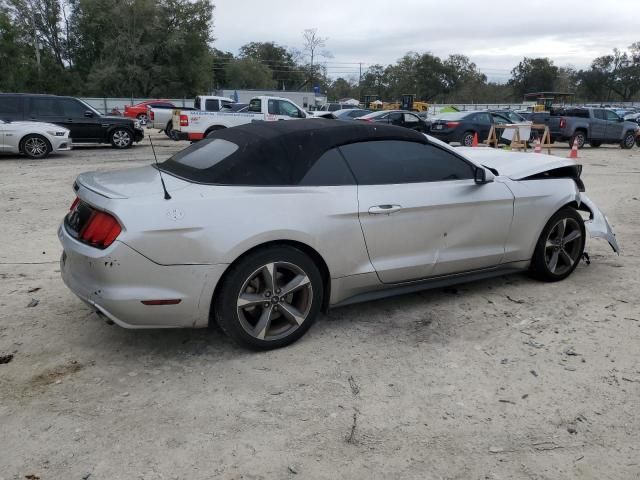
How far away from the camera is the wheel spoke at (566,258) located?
5.00 m

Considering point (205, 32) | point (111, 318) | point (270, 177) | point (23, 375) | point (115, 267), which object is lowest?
point (23, 375)

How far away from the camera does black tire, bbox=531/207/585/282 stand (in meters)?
4.84

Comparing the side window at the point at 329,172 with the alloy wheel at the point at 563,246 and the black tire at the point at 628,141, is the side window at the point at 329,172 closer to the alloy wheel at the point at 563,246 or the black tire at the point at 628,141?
the alloy wheel at the point at 563,246

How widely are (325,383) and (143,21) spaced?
55.1 meters

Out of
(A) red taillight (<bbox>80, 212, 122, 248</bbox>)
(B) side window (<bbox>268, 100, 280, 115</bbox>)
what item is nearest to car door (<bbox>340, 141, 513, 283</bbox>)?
(A) red taillight (<bbox>80, 212, 122, 248</bbox>)

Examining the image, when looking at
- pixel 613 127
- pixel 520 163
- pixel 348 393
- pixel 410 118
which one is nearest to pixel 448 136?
pixel 410 118

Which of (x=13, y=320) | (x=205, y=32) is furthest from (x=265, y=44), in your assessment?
(x=13, y=320)

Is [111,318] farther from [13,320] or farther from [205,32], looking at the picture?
[205,32]

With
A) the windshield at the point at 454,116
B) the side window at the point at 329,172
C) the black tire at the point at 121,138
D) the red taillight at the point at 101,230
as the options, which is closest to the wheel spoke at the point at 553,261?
the side window at the point at 329,172

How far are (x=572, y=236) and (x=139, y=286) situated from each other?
381cm

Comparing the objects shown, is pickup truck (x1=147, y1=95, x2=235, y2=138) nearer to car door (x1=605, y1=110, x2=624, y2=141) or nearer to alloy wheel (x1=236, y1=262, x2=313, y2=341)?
car door (x1=605, y1=110, x2=624, y2=141)

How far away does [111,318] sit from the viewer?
326 centimetres

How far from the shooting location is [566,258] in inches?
199

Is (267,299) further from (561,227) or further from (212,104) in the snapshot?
(212,104)
